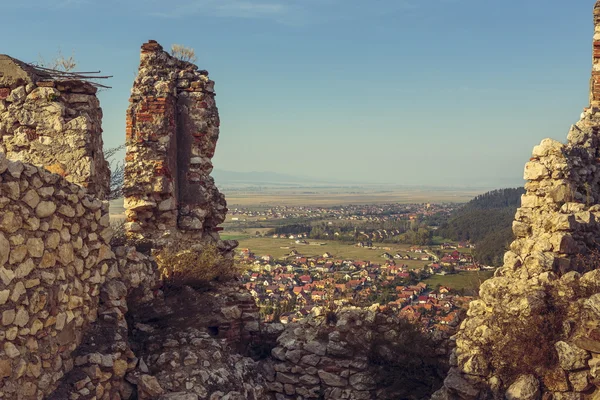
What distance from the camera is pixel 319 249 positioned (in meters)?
44.3

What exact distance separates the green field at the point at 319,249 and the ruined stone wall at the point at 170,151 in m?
26.6

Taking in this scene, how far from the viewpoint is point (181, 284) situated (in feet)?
23.4

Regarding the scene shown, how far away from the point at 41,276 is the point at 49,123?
2.15 metres

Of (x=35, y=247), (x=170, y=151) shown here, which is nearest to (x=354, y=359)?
(x=170, y=151)

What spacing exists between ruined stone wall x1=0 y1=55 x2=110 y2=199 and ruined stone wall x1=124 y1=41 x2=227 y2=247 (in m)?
1.69

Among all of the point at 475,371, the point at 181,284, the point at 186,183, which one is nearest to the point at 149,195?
the point at 186,183

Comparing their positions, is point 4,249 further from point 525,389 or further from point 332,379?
point 525,389

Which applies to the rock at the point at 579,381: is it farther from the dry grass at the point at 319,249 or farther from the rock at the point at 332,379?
the dry grass at the point at 319,249

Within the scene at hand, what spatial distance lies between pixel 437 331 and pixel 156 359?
3.39m

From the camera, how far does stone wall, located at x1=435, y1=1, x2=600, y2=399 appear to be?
5.10 m

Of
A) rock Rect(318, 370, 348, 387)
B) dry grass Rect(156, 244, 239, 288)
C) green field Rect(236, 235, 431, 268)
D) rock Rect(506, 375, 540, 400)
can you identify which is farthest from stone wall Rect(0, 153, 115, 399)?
green field Rect(236, 235, 431, 268)

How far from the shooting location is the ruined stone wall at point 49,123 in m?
5.94

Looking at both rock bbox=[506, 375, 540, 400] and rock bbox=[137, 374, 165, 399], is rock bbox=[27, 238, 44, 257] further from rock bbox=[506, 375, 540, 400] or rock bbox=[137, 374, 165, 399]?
rock bbox=[506, 375, 540, 400]

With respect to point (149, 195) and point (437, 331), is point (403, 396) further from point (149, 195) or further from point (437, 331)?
point (149, 195)
